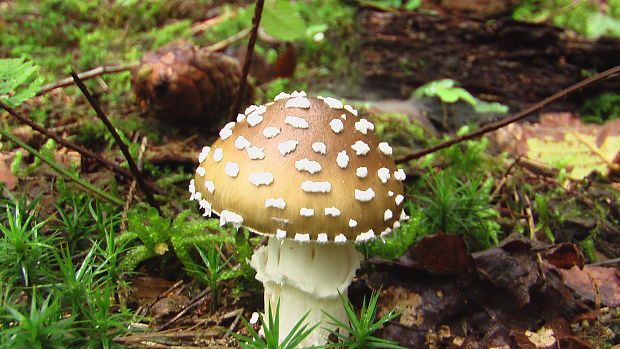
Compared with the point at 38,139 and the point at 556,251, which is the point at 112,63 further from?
the point at 556,251

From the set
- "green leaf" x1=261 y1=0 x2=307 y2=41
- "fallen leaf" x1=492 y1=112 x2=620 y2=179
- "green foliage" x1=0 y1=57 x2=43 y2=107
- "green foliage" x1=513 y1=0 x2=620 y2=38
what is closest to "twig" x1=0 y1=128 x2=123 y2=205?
"green foliage" x1=0 y1=57 x2=43 y2=107

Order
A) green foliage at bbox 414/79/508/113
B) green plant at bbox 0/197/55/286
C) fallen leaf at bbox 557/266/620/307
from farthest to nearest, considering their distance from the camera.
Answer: green foliage at bbox 414/79/508/113, fallen leaf at bbox 557/266/620/307, green plant at bbox 0/197/55/286

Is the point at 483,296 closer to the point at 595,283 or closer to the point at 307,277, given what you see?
the point at 595,283

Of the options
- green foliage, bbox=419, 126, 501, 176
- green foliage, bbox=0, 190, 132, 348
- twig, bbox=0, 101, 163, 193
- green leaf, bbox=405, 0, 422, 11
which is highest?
green leaf, bbox=405, 0, 422, 11

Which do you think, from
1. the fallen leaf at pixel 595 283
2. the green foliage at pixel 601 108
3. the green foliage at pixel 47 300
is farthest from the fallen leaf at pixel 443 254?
the green foliage at pixel 601 108

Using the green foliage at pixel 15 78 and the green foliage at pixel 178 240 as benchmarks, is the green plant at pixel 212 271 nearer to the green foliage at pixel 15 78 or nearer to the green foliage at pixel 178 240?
the green foliage at pixel 178 240

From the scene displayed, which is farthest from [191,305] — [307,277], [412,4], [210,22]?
[210,22]

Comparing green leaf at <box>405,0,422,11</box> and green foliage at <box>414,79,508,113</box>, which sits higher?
green leaf at <box>405,0,422,11</box>

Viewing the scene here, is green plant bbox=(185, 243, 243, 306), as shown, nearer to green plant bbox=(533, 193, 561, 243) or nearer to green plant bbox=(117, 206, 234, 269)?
green plant bbox=(117, 206, 234, 269)
